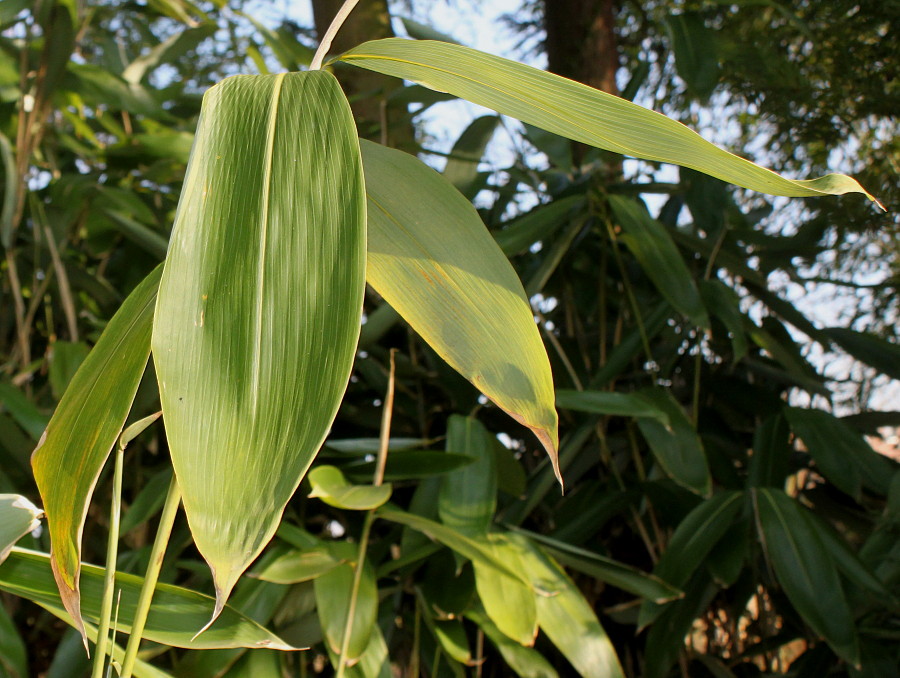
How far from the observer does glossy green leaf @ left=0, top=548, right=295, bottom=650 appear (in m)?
0.31

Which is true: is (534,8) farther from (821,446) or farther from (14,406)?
(14,406)

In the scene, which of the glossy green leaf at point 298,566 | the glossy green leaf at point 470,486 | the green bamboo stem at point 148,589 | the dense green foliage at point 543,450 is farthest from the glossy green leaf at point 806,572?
the green bamboo stem at point 148,589

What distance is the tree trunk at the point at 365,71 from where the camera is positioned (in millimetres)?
938

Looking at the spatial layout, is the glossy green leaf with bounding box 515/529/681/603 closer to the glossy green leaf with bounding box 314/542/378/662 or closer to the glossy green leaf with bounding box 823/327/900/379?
the glossy green leaf with bounding box 314/542/378/662

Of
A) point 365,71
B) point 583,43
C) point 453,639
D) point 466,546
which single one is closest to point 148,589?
point 466,546

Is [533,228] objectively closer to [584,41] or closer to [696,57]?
[696,57]

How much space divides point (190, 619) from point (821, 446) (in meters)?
0.57

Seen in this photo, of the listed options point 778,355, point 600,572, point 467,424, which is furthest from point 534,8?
point 600,572

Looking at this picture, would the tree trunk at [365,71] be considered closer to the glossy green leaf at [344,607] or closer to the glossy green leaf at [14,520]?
the glossy green leaf at [344,607]

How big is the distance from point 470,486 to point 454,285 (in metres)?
0.35

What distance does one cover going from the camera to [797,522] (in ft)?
1.98

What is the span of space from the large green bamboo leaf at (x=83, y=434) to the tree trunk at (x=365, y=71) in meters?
0.70

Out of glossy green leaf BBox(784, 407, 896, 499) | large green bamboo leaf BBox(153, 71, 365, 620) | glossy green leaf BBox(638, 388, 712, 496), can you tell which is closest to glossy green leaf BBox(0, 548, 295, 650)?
large green bamboo leaf BBox(153, 71, 365, 620)

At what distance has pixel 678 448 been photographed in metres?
0.65
